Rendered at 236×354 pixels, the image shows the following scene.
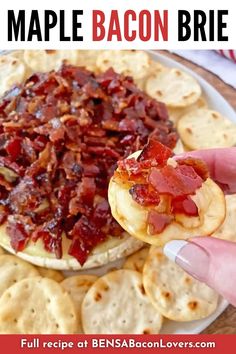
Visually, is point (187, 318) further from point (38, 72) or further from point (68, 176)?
point (38, 72)

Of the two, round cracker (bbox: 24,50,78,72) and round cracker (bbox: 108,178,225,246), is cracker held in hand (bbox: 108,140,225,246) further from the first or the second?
round cracker (bbox: 24,50,78,72)

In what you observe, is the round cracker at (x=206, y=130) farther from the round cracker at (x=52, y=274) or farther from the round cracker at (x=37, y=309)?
the round cracker at (x=37, y=309)

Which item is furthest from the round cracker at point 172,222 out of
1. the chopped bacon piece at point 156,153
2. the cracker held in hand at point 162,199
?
the chopped bacon piece at point 156,153

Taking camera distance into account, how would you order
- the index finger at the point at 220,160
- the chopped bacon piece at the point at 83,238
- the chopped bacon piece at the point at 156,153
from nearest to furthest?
the chopped bacon piece at the point at 156,153 < the index finger at the point at 220,160 < the chopped bacon piece at the point at 83,238

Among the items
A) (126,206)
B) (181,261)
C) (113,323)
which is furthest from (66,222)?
(181,261)

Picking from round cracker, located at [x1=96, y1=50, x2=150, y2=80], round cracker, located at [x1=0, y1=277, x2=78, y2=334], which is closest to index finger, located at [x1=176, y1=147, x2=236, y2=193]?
round cracker, located at [x1=0, y1=277, x2=78, y2=334]


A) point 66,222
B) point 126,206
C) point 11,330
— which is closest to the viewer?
point 126,206
